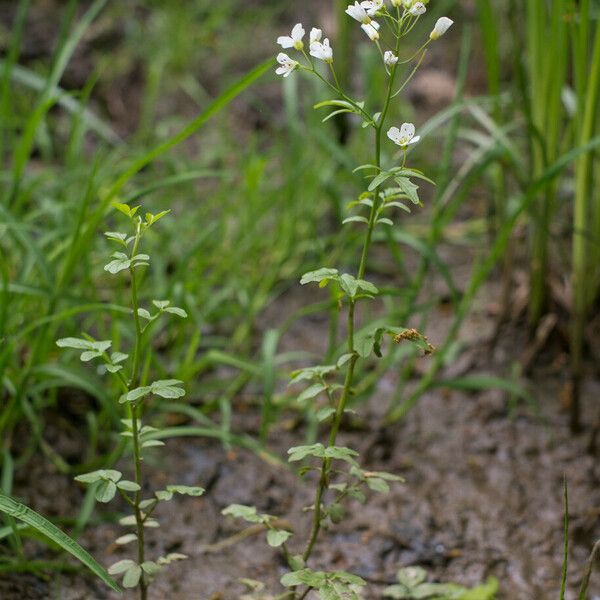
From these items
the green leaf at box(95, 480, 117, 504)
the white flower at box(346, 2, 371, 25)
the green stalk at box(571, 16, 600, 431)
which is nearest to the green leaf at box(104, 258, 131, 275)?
the green leaf at box(95, 480, 117, 504)

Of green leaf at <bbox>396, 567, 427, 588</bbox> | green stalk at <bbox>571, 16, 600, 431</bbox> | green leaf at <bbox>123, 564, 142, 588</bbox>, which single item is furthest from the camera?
→ green stalk at <bbox>571, 16, 600, 431</bbox>

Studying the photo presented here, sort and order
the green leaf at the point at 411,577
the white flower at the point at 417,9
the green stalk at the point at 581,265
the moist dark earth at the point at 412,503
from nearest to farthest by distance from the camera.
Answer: the white flower at the point at 417,9
the green leaf at the point at 411,577
the moist dark earth at the point at 412,503
the green stalk at the point at 581,265

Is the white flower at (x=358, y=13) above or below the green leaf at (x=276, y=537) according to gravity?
above

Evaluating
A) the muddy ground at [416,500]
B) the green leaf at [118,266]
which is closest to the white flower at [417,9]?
the green leaf at [118,266]

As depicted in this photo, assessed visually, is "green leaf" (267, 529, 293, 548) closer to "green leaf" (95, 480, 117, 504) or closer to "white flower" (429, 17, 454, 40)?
"green leaf" (95, 480, 117, 504)

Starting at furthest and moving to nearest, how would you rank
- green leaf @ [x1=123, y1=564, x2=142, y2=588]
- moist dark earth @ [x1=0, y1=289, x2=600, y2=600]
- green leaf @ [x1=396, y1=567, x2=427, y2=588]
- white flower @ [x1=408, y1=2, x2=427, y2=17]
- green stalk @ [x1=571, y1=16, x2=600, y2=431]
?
green stalk @ [x1=571, y1=16, x2=600, y2=431], moist dark earth @ [x1=0, y1=289, x2=600, y2=600], green leaf @ [x1=396, y1=567, x2=427, y2=588], green leaf @ [x1=123, y1=564, x2=142, y2=588], white flower @ [x1=408, y1=2, x2=427, y2=17]

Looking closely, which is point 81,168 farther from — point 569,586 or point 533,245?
point 569,586

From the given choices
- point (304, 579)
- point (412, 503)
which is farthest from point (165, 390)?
point (412, 503)

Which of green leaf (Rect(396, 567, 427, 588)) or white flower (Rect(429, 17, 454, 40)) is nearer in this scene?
white flower (Rect(429, 17, 454, 40))

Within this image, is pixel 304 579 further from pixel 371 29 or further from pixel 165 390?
pixel 371 29

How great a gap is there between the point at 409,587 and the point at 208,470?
1.69 feet

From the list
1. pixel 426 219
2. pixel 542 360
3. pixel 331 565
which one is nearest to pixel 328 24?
pixel 426 219

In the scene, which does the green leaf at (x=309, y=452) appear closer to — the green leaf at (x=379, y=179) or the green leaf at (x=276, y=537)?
the green leaf at (x=276, y=537)

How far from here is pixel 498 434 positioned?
5.47 ft
